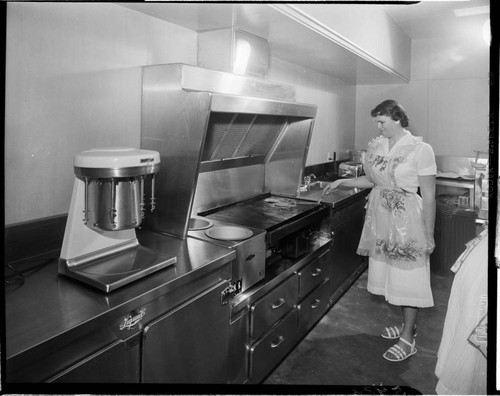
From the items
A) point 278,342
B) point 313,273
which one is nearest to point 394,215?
point 313,273

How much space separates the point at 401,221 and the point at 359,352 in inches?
37.2

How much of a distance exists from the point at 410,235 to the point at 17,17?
2479 millimetres

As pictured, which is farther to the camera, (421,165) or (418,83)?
(418,83)

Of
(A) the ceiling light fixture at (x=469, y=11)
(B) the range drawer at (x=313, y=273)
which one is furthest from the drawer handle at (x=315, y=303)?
(A) the ceiling light fixture at (x=469, y=11)

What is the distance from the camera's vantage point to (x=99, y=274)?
1.50 meters

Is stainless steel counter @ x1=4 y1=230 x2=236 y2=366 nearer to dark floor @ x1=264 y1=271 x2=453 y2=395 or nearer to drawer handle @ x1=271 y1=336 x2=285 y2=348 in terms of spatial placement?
drawer handle @ x1=271 y1=336 x2=285 y2=348

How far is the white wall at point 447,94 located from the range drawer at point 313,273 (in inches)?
98.7

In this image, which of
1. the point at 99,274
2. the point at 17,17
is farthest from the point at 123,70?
the point at 99,274

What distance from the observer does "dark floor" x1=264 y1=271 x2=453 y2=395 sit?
2.36 meters

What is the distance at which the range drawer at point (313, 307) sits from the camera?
2723 mm

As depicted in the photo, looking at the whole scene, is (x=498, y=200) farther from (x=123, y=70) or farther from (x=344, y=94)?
(x=344, y=94)

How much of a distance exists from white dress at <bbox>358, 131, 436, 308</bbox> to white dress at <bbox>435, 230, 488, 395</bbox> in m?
1.16

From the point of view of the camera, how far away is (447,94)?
466 centimetres

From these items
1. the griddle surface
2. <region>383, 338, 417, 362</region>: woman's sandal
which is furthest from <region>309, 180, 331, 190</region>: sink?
<region>383, 338, 417, 362</region>: woman's sandal
